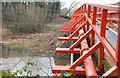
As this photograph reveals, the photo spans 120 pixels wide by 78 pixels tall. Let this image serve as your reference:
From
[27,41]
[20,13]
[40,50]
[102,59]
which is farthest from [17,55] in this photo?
[102,59]

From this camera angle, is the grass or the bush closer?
the grass

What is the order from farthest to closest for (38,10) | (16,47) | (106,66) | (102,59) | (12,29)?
(12,29)
(38,10)
(16,47)
(102,59)
(106,66)

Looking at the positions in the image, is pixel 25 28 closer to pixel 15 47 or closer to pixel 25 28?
pixel 25 28

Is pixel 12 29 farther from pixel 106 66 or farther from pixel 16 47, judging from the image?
pixel 106 66

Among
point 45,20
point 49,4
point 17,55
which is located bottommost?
point 17,55

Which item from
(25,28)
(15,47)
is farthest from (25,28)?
(15,47)

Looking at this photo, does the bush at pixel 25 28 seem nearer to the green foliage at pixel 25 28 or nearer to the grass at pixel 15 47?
the green foliage at pixel 25 28

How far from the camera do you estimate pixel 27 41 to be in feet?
47.9

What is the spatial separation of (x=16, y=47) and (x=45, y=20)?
243cm

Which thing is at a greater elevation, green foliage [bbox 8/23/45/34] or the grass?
green foliage [bbox 8/23/45/34]

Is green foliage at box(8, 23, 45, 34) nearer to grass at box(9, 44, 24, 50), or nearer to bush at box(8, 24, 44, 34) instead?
bush at box(8, 24, 44, 34)

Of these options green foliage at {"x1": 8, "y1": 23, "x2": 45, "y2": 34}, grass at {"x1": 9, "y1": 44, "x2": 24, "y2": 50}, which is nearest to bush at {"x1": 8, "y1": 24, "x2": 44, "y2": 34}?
green foliage at {"x1": 8, "y1": 23, "x2": 45, "y2": 34}

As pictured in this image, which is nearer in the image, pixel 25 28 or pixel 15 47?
pixel 15 47

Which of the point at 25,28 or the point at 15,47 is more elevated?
the point at 25,28
